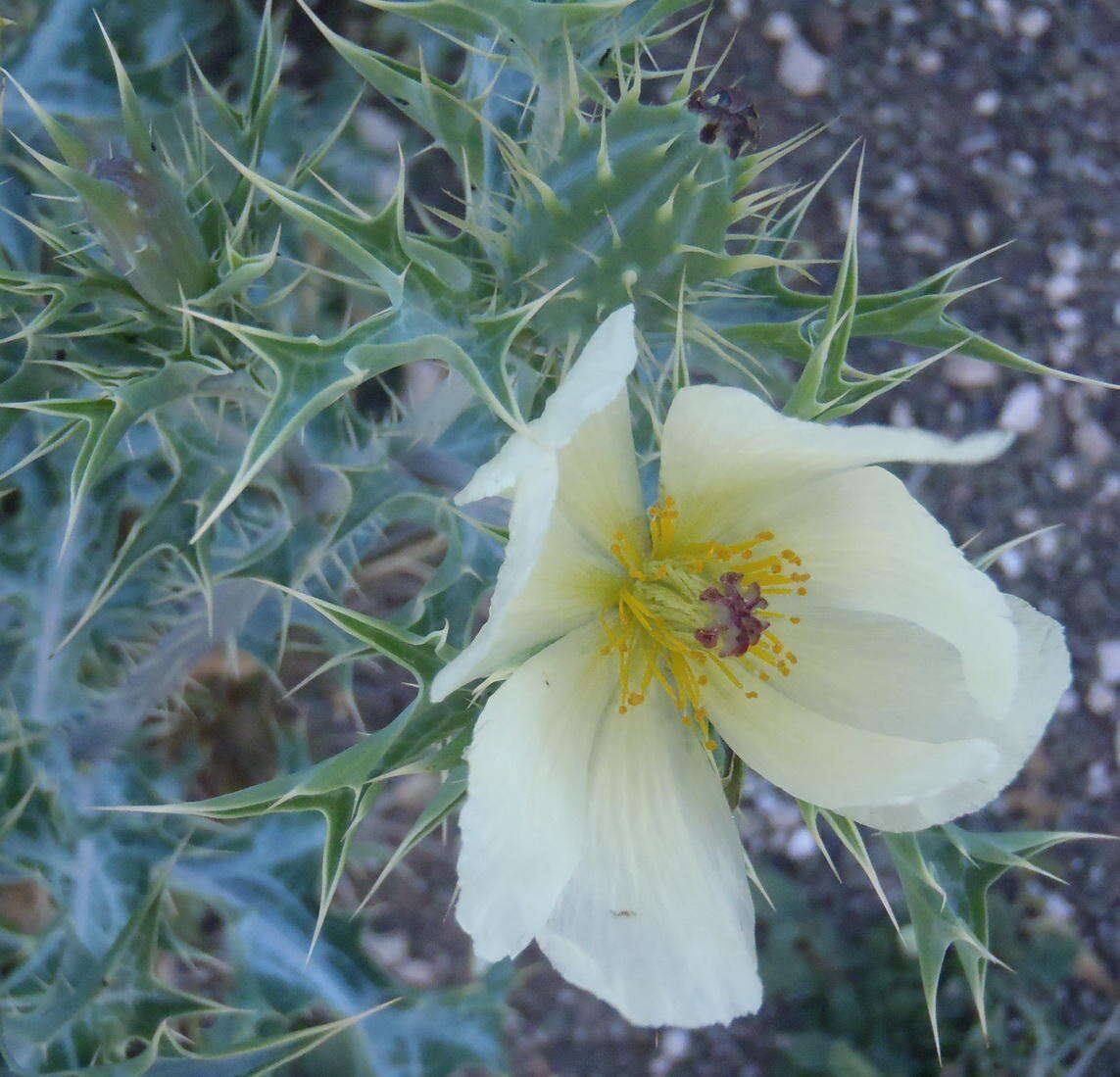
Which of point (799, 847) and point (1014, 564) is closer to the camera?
point (799, 847)

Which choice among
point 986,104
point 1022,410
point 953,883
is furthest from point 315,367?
point 986,104

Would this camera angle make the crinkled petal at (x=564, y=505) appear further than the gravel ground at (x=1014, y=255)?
No

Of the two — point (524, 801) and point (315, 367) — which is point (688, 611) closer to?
point (524, 801)

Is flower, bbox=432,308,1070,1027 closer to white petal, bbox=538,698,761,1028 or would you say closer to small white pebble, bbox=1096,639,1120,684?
white petal, bbox=538,698,761,1028

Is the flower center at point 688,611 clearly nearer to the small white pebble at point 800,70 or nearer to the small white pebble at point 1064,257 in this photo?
the small white pebble at point 800,70

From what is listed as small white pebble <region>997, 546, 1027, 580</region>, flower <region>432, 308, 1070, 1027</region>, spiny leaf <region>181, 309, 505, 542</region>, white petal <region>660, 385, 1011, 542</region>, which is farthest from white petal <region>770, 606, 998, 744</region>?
small white pebble <region>997, 546, 1027, 580</region>

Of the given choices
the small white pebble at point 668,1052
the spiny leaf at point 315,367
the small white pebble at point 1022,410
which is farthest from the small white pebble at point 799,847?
the spiny leaf at point 315,367
